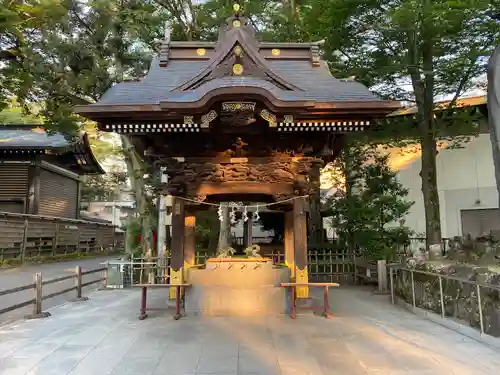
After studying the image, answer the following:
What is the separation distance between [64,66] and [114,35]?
208 cm

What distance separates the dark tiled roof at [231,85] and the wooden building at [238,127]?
1.0 inches

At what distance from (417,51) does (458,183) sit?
29.2 feet

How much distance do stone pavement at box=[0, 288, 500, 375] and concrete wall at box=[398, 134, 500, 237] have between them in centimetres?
1161

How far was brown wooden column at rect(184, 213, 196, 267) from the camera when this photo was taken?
9.62 meters

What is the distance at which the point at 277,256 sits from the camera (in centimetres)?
1391

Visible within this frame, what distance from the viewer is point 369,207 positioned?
46.6 ft

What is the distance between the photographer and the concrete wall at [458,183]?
56.6ft

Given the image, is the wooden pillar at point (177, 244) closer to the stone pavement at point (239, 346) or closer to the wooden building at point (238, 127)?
the wooden building at point (238, 127)

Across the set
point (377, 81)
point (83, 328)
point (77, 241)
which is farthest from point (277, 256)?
point (77, 241)

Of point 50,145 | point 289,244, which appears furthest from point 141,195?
point 50,145

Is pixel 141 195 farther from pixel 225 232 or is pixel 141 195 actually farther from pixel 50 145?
pixel 50 145

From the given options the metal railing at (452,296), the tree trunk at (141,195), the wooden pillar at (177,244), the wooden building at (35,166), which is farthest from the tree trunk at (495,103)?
the wooden building at (35,166)

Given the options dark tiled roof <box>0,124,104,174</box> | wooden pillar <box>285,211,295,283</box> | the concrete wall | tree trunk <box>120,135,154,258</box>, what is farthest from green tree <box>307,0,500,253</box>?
dark tiled roof <box>0,124,104,174</box>

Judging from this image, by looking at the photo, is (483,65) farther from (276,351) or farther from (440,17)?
(276,351)
